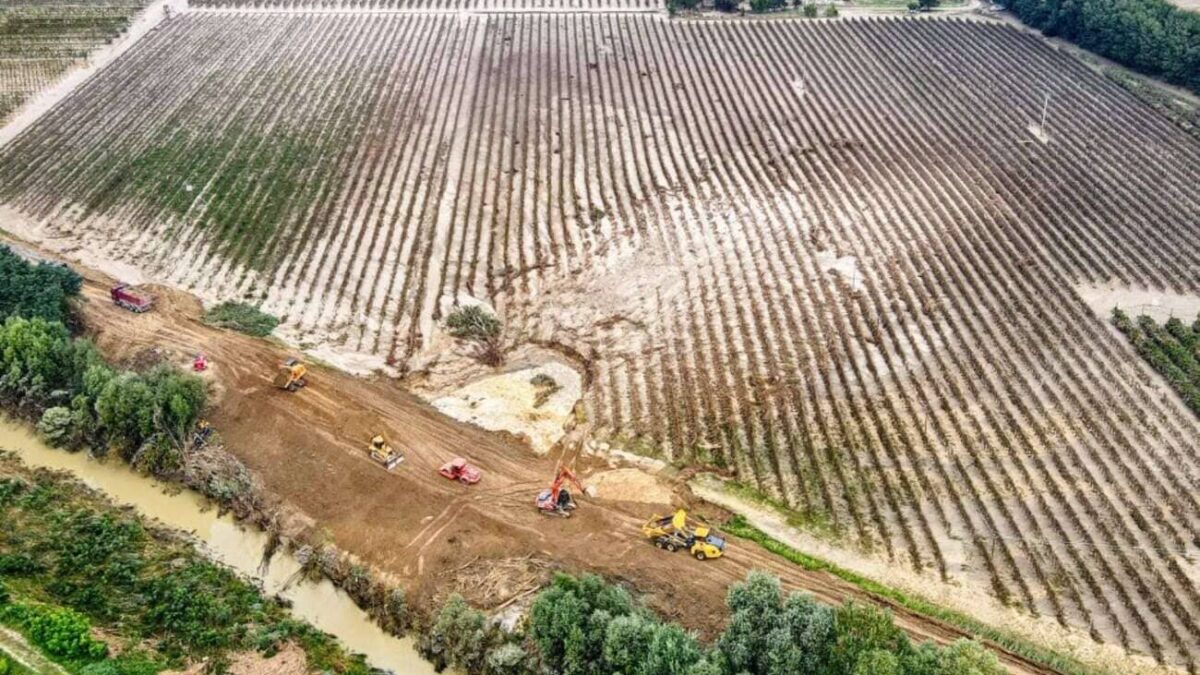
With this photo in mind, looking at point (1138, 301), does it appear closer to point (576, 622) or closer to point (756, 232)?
point (756, 232)

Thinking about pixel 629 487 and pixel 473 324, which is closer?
pixel 629 487

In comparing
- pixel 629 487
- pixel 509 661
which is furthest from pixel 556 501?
pixel 509 661

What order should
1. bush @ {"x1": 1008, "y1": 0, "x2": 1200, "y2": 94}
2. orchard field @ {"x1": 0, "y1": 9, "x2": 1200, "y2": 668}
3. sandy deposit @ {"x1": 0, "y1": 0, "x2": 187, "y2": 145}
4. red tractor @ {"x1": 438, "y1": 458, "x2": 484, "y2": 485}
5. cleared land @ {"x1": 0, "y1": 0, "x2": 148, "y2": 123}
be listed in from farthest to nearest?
cleared land @ {"x1": 0, "y1": 0, "x2": 148, "y2": 123} → bush @ {"x1": 1008, "y1": 0, "x2": 1200, "y2": 94} → sandy deposit @ {"x1": 0, "y1": 0, "x2": 187, "y2": 145} → orchard field @ {"x1": 0, "y1": 9, "x2": 1200, "y2": 668} → red tractor @ {"x1": 438, "y1": 458, "x2": 484, "y2": 485}

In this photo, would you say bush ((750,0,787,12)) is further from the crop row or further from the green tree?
the green tree

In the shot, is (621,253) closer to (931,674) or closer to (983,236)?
(983,236)

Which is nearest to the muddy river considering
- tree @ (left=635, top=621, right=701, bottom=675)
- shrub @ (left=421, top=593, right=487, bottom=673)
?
shrub @ (left=421, top=593, right=487, bottom=673)

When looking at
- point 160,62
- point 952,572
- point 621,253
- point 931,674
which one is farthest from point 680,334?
point 160,62
